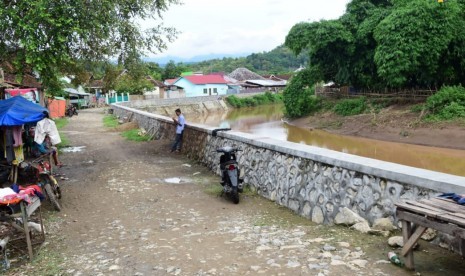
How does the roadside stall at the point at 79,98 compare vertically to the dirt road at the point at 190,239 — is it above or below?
above

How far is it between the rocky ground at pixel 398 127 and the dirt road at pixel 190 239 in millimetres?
17059

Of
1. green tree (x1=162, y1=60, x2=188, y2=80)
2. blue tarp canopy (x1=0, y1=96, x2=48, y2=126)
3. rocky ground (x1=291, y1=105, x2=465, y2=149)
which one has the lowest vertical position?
rocky ground (x1=291, y1=105, x2=465, y2=149)

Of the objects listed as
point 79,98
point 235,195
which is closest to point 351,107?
point 235,195

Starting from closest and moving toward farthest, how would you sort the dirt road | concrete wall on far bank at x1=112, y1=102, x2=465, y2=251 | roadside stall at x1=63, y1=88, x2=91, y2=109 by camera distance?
the dirt road → concrete wall on far bank at x1=112, y1=102, x2=465, y2=251 → roadside stall at x1=63, y1=88, x2=91, y2=109

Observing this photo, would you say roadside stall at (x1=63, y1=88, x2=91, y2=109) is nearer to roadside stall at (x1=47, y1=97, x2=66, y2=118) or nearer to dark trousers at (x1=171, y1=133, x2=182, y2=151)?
roadside stall at (x1=47, y1=97, x2=66, y2=118)

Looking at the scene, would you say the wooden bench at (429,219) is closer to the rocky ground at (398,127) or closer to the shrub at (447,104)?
the rocky ground at (398,127)

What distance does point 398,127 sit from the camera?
2469 centimetres

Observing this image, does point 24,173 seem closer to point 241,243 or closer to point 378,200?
point 241,243

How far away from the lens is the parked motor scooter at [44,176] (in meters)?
7.03

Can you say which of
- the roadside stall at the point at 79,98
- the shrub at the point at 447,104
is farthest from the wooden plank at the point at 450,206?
the roadside stall at the point at 79,98

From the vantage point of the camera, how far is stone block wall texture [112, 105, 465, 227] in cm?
439

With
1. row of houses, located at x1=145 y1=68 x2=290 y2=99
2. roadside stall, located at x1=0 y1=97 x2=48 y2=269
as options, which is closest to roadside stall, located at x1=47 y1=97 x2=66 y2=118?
row of houses, located at x1=145 y1=68 x2=290 y2=99

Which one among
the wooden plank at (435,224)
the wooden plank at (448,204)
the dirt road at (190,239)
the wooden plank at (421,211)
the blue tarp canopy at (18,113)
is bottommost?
the dirt road at (190,239)

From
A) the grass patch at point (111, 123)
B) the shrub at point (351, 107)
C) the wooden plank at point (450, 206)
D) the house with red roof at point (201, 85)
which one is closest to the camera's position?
the wooden plank at point (450, 206)
